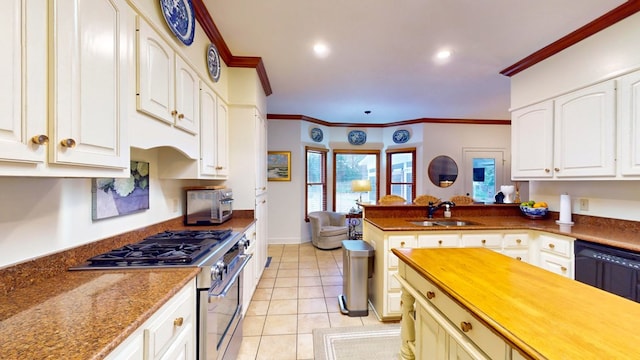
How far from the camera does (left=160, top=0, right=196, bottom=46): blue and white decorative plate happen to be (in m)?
1.54

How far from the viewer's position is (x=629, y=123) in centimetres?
195

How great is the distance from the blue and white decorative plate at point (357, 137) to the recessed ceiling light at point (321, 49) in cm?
338

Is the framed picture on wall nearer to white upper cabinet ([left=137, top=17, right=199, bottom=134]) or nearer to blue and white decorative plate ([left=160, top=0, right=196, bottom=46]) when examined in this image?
white upper cabinet ([left=137, top=17, right=199, bottom=134])

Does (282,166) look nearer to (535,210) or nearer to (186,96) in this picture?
(186,96)

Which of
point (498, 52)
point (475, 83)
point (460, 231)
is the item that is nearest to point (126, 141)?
point (460, 231)

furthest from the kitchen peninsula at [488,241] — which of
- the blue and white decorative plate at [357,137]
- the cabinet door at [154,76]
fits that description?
the blue and white decorative plate at [357,137]

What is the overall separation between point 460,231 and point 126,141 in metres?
2.63

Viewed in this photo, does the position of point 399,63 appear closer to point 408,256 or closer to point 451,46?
point 451,46

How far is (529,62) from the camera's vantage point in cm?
273

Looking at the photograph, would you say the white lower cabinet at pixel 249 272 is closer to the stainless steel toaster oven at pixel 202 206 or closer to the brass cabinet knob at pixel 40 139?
the stainless steel toaster oven at pixel 202 206

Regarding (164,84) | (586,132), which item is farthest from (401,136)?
(164,84)

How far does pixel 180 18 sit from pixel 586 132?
11.0ft

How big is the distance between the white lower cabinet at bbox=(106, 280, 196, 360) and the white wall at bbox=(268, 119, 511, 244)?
394cm

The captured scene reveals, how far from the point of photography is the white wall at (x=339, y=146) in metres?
5.18
